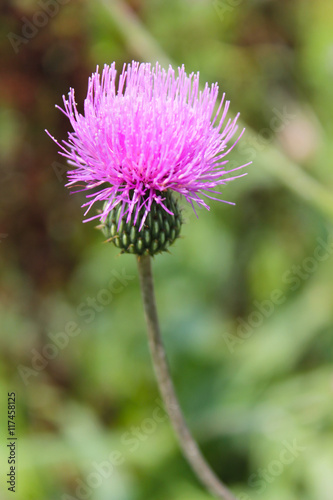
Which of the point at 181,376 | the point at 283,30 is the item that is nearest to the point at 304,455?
the point at 181,376

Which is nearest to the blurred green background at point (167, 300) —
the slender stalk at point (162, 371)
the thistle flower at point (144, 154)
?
the slender stalk at point (162, 371)

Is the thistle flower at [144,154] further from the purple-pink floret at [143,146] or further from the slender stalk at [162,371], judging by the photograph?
the slender stalk at [162,371]

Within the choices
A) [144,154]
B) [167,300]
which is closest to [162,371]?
[144,154]

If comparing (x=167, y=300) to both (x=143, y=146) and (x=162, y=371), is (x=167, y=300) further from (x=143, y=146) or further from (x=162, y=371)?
(x=143, y=146)

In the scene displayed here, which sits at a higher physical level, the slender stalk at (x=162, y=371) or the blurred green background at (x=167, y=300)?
the blurred green background at (x=167, y=300)

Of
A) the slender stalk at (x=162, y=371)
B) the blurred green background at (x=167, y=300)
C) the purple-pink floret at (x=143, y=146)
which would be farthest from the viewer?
the blurred green background at (x=167, y=300)

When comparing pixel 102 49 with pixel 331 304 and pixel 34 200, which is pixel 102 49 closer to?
pixel 34 200

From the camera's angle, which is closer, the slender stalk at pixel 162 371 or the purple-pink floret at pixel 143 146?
the purple-pink floret at pixel 143 146
